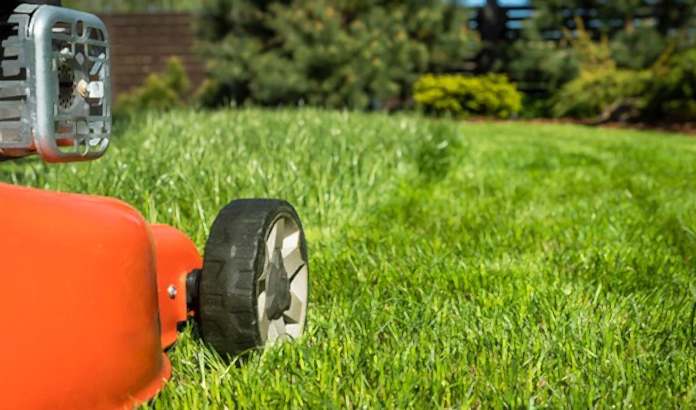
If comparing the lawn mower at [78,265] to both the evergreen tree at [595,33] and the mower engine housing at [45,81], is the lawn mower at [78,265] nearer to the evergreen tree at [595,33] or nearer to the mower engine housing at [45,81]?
the mower engine housing at [45,81]

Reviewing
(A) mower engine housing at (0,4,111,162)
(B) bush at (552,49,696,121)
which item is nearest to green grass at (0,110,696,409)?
(A) mower engine housing at (0,4,111,162)

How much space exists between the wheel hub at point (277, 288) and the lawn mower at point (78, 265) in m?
0.07

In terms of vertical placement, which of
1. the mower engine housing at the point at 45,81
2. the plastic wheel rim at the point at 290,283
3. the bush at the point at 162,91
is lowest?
the bush at the point at 162,91

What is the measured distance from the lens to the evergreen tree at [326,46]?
12.3 metres

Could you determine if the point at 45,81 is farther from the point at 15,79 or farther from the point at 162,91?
the point at 162,91

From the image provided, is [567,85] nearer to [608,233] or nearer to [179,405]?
[608,233]

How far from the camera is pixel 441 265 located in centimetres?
262

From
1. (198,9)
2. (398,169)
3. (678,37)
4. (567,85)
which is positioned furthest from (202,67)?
(398,169)

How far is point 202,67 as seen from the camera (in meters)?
17.4

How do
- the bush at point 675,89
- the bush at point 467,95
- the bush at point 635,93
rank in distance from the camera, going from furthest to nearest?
1. the bush at point 467,95
2. the bush at point 635,93
3. the bush at point 675,89

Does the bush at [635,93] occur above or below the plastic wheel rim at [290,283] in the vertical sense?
below

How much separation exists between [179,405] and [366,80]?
11160 millimetres

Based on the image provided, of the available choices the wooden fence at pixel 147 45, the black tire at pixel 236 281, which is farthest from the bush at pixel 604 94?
the black tire at pixel 236 281

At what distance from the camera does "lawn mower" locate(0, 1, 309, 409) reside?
1.29 metres
